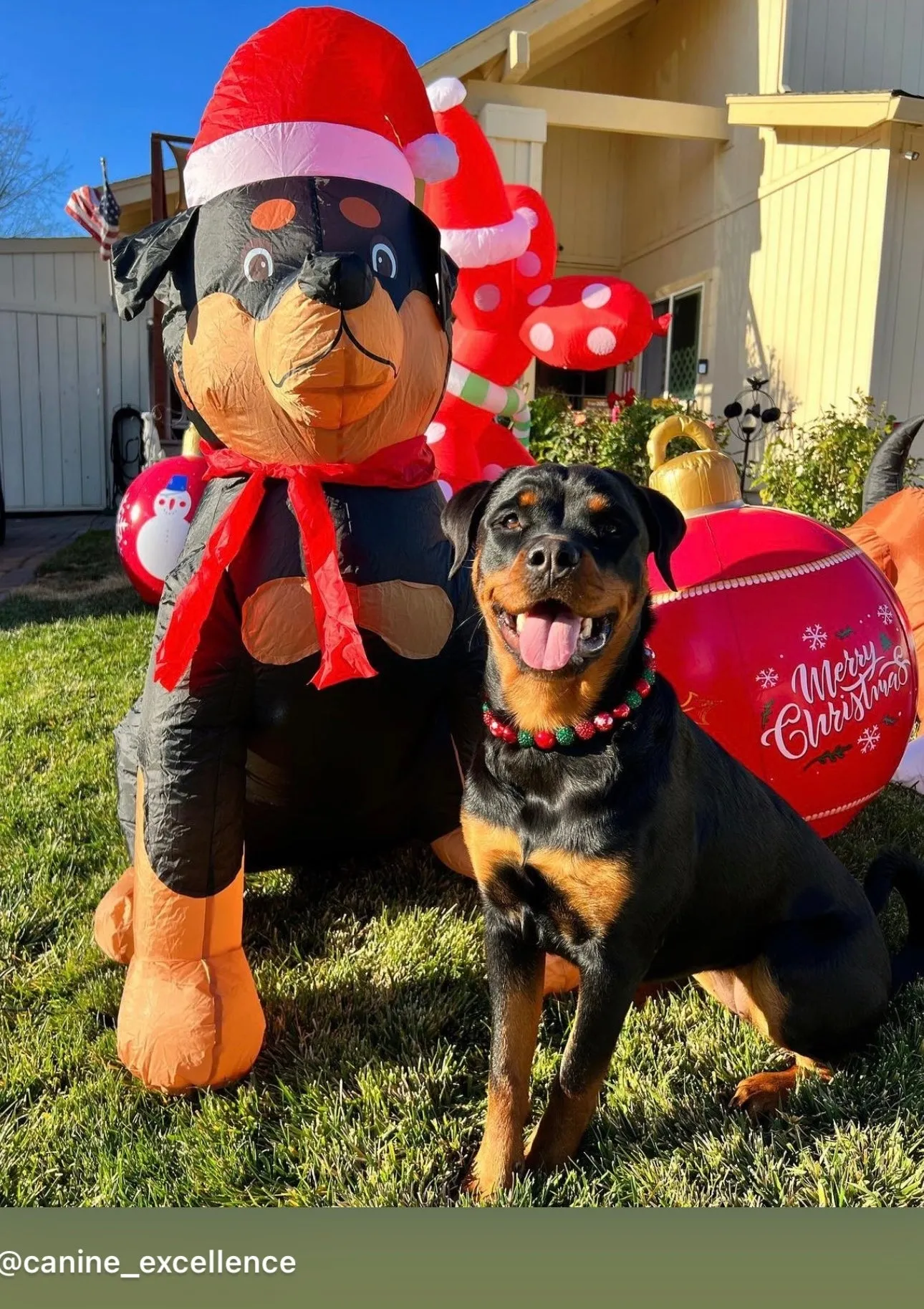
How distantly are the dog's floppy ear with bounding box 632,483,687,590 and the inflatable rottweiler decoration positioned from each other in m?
0.63

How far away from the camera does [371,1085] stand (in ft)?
7.07

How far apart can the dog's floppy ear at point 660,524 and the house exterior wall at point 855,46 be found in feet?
33.8

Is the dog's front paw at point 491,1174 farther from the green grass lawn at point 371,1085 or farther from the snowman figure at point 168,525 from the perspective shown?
the snowman figure at point 168,525

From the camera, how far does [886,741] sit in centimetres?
299

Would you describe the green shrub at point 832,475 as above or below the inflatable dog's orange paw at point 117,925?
above

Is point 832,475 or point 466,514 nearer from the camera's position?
point 466,514

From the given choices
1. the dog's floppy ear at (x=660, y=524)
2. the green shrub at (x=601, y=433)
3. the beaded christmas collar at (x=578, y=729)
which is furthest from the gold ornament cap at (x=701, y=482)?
the green shrub at (x=601, y=433)

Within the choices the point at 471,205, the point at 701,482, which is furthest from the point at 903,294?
the point at 701,482

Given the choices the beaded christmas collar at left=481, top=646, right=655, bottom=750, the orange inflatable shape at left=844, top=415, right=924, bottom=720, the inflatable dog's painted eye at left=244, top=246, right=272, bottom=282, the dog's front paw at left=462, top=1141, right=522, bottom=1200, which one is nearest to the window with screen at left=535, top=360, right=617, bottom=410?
the orange inflatable shape at left=844, top=415, right=924, bottom=720

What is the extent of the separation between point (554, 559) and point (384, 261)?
1102 millimetres

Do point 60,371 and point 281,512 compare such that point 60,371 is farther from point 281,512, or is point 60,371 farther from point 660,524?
point 660,524

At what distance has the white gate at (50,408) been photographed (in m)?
13.4

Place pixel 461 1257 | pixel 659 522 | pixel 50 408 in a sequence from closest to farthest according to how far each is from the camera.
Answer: pixel 461 1257 < pixel 659 522 < pixel 50 408

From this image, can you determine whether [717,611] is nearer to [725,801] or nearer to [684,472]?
[684,472]
